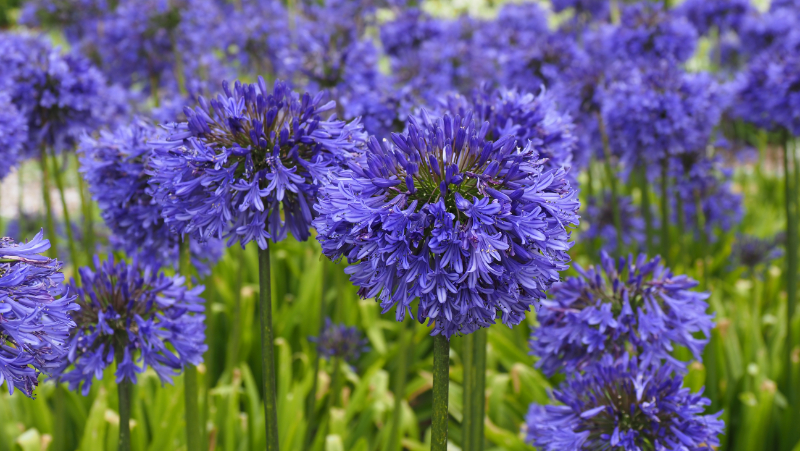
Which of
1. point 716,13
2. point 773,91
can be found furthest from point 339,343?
point 716,13

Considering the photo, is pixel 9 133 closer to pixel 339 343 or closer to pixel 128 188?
pixel 128 188

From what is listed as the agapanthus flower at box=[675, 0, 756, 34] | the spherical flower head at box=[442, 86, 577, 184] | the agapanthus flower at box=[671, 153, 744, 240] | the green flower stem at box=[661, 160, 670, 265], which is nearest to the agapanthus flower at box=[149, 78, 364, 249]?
the spherical flower head at box=[442, 86, 577, 184]

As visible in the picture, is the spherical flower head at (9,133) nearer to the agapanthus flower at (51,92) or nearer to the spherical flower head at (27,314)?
the agapanthus flower at (51,92)

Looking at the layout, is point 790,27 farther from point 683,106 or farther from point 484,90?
point 484,90

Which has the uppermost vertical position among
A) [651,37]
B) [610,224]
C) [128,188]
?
[651,37]

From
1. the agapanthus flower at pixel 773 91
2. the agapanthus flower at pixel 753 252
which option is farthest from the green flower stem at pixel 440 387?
the agapanthus flower at pixel 753 252

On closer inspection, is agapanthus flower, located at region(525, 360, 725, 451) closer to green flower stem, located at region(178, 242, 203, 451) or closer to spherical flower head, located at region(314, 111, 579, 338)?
spherical flower head, located at region(314, 111, 579, 338)
